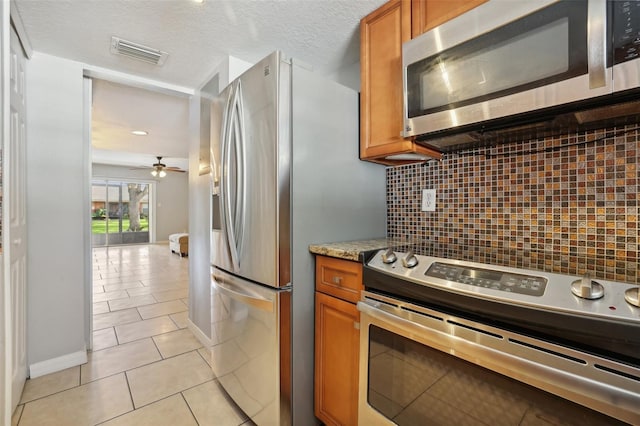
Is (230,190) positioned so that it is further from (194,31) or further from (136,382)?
(136,382)

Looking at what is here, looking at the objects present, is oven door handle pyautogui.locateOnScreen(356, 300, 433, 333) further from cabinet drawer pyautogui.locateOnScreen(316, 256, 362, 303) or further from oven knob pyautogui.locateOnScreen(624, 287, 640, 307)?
oven knob pyautogui.locateOnScreen(624, 287, 640, 307)

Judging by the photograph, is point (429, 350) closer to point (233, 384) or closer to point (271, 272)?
point (271, 272)

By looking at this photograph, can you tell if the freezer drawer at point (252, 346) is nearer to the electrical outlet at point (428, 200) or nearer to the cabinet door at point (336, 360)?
the cabinet door at point (336, 360)

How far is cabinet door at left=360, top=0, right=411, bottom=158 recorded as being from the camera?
1524 millimetres

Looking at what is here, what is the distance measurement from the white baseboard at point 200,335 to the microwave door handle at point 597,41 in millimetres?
2796

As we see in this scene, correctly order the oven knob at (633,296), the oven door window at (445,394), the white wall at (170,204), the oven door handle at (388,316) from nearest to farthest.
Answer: the oven knob at (633,296)
the oven door window at (445,394)
the oven door handle at (388,316)
the white wall at (170,204)

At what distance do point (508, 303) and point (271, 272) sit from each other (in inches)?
38.1

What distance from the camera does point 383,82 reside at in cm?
160

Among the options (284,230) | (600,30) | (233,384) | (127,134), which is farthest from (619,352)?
(127,134)

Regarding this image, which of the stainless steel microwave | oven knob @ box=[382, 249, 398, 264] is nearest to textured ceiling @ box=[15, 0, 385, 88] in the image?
the stainless steel microwave

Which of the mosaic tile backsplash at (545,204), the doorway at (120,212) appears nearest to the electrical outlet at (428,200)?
the mosaic tile backsplash at (545,204)

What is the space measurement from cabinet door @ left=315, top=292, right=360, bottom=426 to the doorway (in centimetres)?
967

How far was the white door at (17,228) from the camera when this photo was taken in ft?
5.46

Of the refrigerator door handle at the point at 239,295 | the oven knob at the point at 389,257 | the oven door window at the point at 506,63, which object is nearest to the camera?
the oven door window at the point at 506,63
